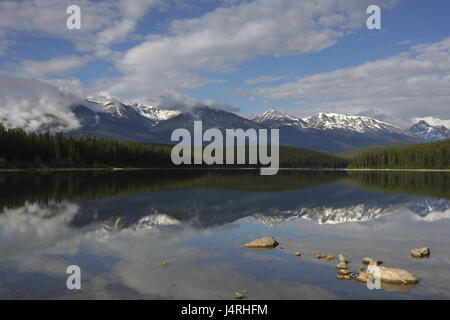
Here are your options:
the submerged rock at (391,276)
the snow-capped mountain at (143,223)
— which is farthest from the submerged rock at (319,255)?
the snow-capped mountain at (143,223)

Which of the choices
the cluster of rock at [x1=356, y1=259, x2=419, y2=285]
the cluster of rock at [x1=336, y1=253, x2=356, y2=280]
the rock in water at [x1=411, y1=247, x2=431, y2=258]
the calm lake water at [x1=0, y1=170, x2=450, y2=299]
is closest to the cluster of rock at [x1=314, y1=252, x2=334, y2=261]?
the calm lake water at [x1=0, y1=170, x2=450, y2=299]

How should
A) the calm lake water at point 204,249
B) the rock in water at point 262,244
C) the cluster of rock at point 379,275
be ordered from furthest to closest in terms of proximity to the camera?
the rock in water at point 262,244, the cluster of rock at point 379,275, the calm lake water at point 204,249

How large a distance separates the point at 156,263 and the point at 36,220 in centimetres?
2026

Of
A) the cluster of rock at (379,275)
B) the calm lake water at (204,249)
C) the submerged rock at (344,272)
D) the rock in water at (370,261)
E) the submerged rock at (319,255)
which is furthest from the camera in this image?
the submerged rock at (319,255)

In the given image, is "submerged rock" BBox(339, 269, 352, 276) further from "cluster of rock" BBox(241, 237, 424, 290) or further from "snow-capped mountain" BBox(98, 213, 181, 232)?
"snow-capped mountain" BBox(98, 213, 181, 232)

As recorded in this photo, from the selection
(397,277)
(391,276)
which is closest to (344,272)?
(391,276)

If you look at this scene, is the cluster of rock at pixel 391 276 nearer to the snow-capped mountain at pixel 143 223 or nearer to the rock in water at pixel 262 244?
the rock in water at pixel 262 244

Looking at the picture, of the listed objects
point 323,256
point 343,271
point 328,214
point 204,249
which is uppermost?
point 343,271

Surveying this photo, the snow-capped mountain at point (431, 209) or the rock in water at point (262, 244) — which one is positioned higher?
the rock in water at point (262, 244)

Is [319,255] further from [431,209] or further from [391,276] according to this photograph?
[431,209]

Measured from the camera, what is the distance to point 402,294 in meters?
17.0

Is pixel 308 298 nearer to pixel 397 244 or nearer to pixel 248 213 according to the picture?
pixel 397 244
